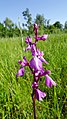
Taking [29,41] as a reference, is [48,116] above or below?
below

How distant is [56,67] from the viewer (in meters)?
2.20

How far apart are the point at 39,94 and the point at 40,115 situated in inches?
22.3

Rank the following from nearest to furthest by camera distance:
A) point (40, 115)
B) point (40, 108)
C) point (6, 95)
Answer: point (40, 115) < point (40, 108) < point (6, 95)

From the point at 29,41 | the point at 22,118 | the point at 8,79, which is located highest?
the point at 29,41

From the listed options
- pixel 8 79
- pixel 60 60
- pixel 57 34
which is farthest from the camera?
pixel 57 34

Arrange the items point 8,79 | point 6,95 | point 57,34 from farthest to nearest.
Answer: point 57,34 < point 8,79 < point 6,95

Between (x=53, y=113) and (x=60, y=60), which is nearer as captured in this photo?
(x=53, y=113)

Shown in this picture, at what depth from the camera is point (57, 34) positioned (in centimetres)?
445

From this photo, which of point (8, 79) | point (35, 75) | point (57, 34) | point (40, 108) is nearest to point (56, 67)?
point (8, 79)

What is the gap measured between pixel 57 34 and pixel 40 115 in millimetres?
3161

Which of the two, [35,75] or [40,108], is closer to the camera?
[35,75]

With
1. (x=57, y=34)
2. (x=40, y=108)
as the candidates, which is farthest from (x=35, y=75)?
(x=57, y=34)

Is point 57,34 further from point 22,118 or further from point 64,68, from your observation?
point 22,118

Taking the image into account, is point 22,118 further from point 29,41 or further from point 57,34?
point 57,34
